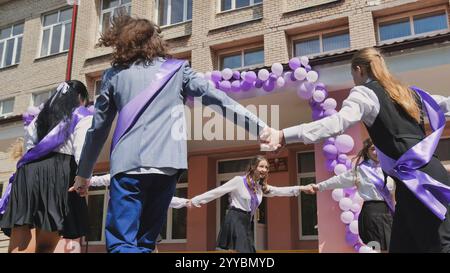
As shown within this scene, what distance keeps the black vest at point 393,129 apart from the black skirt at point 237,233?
3308mm

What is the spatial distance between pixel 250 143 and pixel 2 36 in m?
14.4

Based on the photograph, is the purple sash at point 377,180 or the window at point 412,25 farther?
the window at point 412,25

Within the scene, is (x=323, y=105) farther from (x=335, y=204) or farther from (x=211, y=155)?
(x=211, y=155)

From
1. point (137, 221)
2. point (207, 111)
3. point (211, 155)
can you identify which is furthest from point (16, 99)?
point (137, 221)

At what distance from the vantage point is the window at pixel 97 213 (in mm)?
13133

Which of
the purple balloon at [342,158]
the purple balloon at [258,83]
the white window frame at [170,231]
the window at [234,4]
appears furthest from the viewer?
the window at [234,4]

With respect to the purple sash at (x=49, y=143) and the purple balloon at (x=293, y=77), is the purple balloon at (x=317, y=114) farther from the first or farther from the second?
the purple sash at (x=49, y=143)

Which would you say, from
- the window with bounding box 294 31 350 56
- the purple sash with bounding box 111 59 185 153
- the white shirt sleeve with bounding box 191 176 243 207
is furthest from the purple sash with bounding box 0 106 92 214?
the window with bounding box 294 31 350 56

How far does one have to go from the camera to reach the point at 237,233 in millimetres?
5562

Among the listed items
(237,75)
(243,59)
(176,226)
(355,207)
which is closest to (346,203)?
(355,207)

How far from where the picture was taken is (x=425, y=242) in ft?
7.64

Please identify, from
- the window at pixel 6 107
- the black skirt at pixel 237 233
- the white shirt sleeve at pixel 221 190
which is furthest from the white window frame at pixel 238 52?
the window at pixel 6 107

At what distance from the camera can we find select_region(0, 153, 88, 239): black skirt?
3.18 m

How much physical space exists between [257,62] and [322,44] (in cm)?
216
